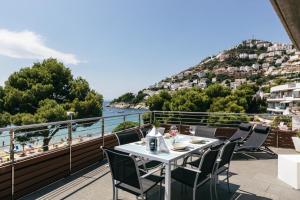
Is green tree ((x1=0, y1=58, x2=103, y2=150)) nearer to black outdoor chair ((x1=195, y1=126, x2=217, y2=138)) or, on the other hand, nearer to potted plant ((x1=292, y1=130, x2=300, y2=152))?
black outdoor chair ((x1=195, y1=126, x2=217, y2=138))

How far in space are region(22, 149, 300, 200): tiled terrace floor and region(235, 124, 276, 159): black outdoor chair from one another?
0.80 m

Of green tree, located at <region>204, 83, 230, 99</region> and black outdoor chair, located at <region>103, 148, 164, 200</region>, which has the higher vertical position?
green tree, located at <region>204, 83, 230, 99</region>

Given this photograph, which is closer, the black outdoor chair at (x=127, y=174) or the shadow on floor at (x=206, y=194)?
the black outdoor chair at (x=127, y=174)

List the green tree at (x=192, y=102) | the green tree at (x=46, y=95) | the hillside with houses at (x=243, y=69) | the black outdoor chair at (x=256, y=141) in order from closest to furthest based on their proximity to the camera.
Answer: the black outdoor chair at (x=256, y=141), the green tree at (x=46, y=95), the green tree at (x=192, y=102), the hillside with houses at (x=243, y=69)

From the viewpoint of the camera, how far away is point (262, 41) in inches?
2972

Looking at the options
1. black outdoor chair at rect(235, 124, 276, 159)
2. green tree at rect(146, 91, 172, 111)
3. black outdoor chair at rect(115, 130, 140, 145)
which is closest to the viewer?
black outdoor chair at rect(115, 130, 140, 145)

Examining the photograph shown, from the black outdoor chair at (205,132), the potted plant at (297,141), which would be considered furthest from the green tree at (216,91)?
the black outdoor chair at (205,132)

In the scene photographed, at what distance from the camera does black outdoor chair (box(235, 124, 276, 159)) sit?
19.5 ft

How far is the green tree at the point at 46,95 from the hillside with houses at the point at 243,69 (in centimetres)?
3583

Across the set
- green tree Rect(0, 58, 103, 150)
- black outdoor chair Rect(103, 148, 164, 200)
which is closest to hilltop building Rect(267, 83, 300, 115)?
green tree Rect(0, 58, 103, 150)

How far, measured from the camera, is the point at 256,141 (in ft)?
20.2

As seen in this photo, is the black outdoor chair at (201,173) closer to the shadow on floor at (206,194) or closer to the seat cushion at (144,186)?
the seat cushion at (144,186)

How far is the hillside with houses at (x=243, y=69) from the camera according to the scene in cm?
5550

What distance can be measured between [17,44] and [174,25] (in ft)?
35.3
